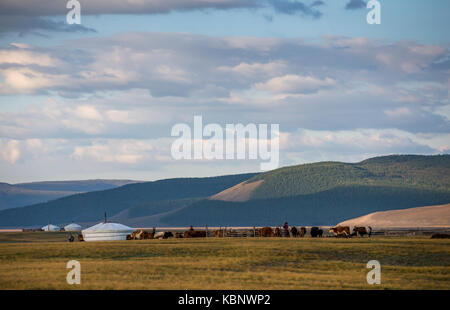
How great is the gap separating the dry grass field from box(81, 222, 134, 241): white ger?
19.9 metres

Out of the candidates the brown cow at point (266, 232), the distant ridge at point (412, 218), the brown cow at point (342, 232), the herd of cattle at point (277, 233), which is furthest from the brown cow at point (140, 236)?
the distant ridge at point (412, 218)

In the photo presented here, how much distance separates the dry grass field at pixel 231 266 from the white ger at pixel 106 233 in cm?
1993

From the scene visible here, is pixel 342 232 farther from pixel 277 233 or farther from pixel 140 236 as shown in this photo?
pixel 140 236

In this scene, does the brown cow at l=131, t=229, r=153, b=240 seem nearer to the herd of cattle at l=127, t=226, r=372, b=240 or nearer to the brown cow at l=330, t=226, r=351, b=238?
the herd of cattle at l=127, t=226, r=372, b=240

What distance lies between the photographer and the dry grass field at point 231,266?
31641 mm

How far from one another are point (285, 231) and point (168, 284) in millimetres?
40211

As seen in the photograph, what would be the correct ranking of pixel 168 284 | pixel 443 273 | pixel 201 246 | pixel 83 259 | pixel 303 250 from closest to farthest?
pixel 168 284 → pixel 443 273 → pixel 83 259 → pixel 303 250 → pixel 201 246

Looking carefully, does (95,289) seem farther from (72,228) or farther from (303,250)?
(72,228)

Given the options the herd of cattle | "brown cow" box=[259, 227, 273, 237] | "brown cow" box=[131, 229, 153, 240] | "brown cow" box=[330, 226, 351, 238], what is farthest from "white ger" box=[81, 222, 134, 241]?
Result: "brown cow" box=[330, 226, 351, 238]

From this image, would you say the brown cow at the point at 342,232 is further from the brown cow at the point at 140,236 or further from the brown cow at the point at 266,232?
the brown cow at the point at 140,236
